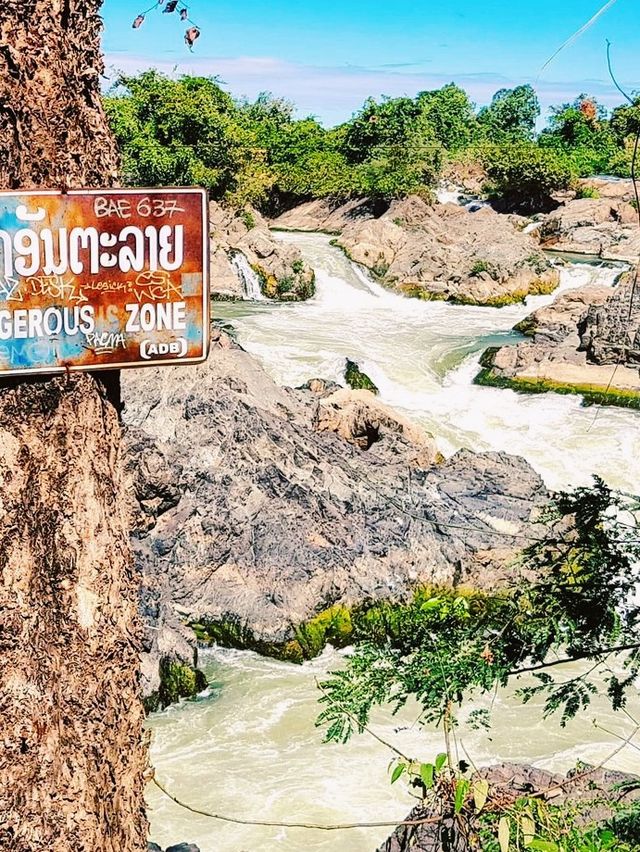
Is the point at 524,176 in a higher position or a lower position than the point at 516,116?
lower

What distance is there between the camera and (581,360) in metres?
13.5

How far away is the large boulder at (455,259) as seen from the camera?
18.7m

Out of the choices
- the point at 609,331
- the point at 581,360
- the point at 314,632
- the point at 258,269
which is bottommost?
the point at 314,632

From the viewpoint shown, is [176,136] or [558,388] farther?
[176,136]

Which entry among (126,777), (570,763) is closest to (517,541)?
(570,763)

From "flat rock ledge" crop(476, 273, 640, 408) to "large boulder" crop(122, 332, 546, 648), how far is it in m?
4.28

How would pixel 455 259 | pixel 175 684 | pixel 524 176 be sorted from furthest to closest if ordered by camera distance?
1. pixel 524 176
2. pixel 455 259
3. pixel 175 684

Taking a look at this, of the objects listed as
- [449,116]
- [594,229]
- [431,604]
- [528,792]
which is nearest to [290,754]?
[528,792]

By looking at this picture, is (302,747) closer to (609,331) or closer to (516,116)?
(609,331)

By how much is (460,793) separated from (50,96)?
182 cm

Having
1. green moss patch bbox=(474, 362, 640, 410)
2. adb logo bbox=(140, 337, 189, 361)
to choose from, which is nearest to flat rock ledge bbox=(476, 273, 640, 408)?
green moss patch bbox=(474, 362, 640, 410)

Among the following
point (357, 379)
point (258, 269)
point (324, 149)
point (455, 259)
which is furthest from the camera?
point (324, 149)

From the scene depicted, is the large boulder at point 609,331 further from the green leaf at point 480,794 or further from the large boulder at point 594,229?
the green leaf at point 480,794

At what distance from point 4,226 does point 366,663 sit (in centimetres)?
175
